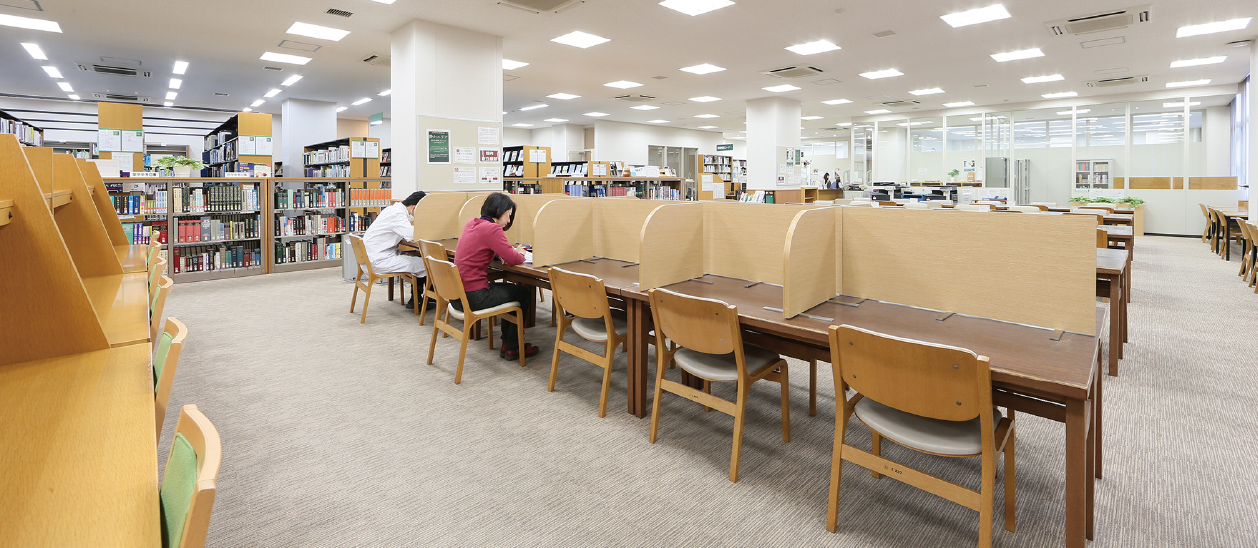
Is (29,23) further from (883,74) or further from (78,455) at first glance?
(883,74)

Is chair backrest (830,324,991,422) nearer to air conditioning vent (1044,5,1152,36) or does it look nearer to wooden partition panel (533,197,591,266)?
wooden partition panel (533,197,591,266)

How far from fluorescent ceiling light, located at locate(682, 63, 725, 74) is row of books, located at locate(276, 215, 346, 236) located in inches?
218

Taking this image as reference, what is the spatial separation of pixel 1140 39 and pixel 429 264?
8846mm

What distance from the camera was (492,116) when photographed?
6695 millimetres

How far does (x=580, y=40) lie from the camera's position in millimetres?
7090

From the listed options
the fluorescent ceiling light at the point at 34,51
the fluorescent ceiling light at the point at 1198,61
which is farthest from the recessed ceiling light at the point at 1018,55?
the fluorescent ceiling light at the point at 34,51

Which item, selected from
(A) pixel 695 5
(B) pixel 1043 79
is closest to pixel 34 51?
(A) pixel 695 5

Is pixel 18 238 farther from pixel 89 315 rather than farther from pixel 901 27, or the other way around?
pixel 901 27

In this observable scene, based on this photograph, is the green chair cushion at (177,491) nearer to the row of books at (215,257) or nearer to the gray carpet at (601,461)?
the gray carpet at (601,461)

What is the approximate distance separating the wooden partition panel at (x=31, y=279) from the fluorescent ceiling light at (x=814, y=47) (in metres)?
7.39

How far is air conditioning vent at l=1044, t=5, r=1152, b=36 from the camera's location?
607 centimetres

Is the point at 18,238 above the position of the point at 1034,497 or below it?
above

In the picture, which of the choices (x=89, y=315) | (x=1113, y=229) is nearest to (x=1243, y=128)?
(x=1113, y=229)

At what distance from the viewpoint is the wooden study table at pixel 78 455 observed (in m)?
0.90
